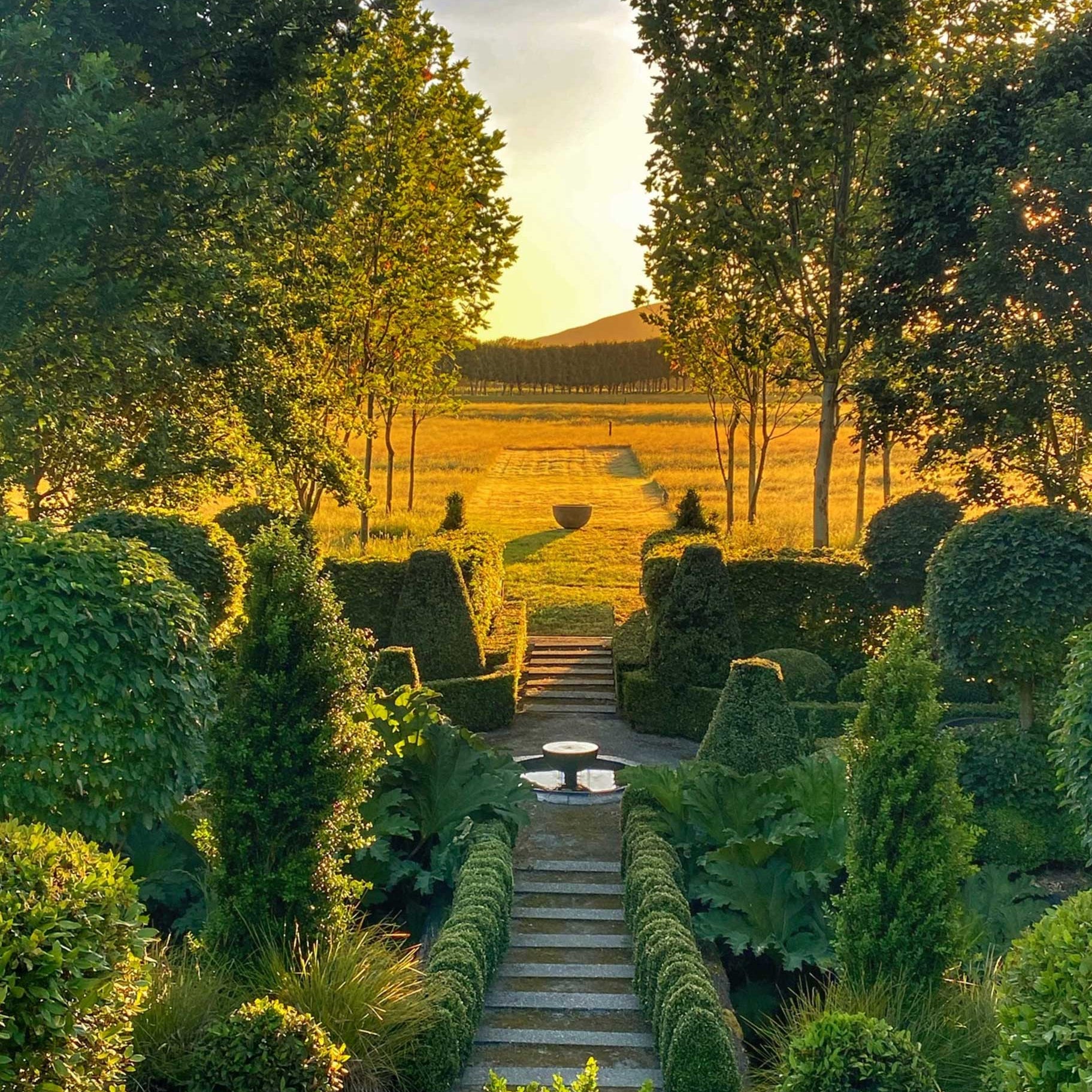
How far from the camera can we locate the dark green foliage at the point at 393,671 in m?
15.3

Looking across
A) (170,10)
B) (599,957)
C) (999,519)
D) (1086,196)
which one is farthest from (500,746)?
(1086,196)

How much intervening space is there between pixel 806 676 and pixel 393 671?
24.7 ft

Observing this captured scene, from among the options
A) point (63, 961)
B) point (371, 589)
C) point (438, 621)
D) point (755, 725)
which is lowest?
point (755, 725)

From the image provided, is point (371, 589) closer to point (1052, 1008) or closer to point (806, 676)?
point (806, 676)

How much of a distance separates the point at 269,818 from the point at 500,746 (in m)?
9.60

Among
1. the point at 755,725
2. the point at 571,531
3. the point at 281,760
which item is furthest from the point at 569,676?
the point at 571,531

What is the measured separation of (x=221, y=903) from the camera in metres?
8.39

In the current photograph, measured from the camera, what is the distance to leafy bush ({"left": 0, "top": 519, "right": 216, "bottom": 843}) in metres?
8.09

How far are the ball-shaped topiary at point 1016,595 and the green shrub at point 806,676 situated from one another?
15.8 feet

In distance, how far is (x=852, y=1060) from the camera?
6.41 m

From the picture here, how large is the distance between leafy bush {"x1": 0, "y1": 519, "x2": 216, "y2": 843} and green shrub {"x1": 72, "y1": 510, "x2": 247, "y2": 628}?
15.2 ft

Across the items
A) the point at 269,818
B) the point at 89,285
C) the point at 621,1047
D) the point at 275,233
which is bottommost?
the point at 621,1047

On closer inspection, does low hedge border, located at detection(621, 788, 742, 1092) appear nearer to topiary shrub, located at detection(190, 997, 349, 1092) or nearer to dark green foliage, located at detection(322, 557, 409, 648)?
topiary shrub, located at detection(190, 997, 349, 1092)

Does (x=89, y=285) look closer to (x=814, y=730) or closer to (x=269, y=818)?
(x=269, y=818)
